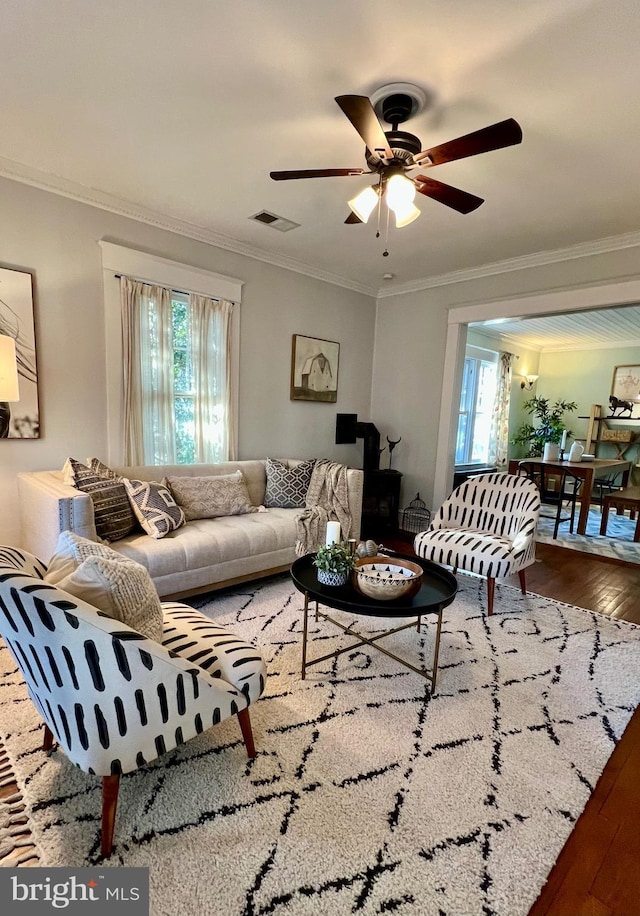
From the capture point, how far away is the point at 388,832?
53.7 inches

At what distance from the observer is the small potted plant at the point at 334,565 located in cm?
208

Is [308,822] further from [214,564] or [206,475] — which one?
[206,475]

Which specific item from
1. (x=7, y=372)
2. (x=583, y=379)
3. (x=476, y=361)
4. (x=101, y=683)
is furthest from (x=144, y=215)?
(x=583, y=379)

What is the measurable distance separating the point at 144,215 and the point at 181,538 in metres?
2.43

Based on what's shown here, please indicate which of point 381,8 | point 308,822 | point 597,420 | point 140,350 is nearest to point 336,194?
point 381,8

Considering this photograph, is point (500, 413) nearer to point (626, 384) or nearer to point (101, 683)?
point (626, 384)

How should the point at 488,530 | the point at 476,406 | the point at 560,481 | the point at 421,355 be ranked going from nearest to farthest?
1. the point at 488,530
2. the point at 421,355
3. the point at 560,481
4. the point at 476,406

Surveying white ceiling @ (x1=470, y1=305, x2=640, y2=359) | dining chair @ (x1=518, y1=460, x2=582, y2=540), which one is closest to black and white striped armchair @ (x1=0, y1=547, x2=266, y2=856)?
dining chair @ (x1=518, y1=460, x2=582, y2=540)

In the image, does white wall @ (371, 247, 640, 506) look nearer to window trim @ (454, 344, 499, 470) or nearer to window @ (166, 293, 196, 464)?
window trim @ (454, 344, 499, 470)

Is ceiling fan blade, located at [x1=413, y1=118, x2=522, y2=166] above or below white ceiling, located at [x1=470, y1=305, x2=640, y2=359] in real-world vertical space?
below

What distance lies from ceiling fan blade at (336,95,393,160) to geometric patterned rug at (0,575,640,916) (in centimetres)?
239

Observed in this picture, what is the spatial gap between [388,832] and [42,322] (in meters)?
3.34

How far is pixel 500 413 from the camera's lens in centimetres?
700

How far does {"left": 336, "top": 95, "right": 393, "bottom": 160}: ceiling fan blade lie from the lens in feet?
5.02
